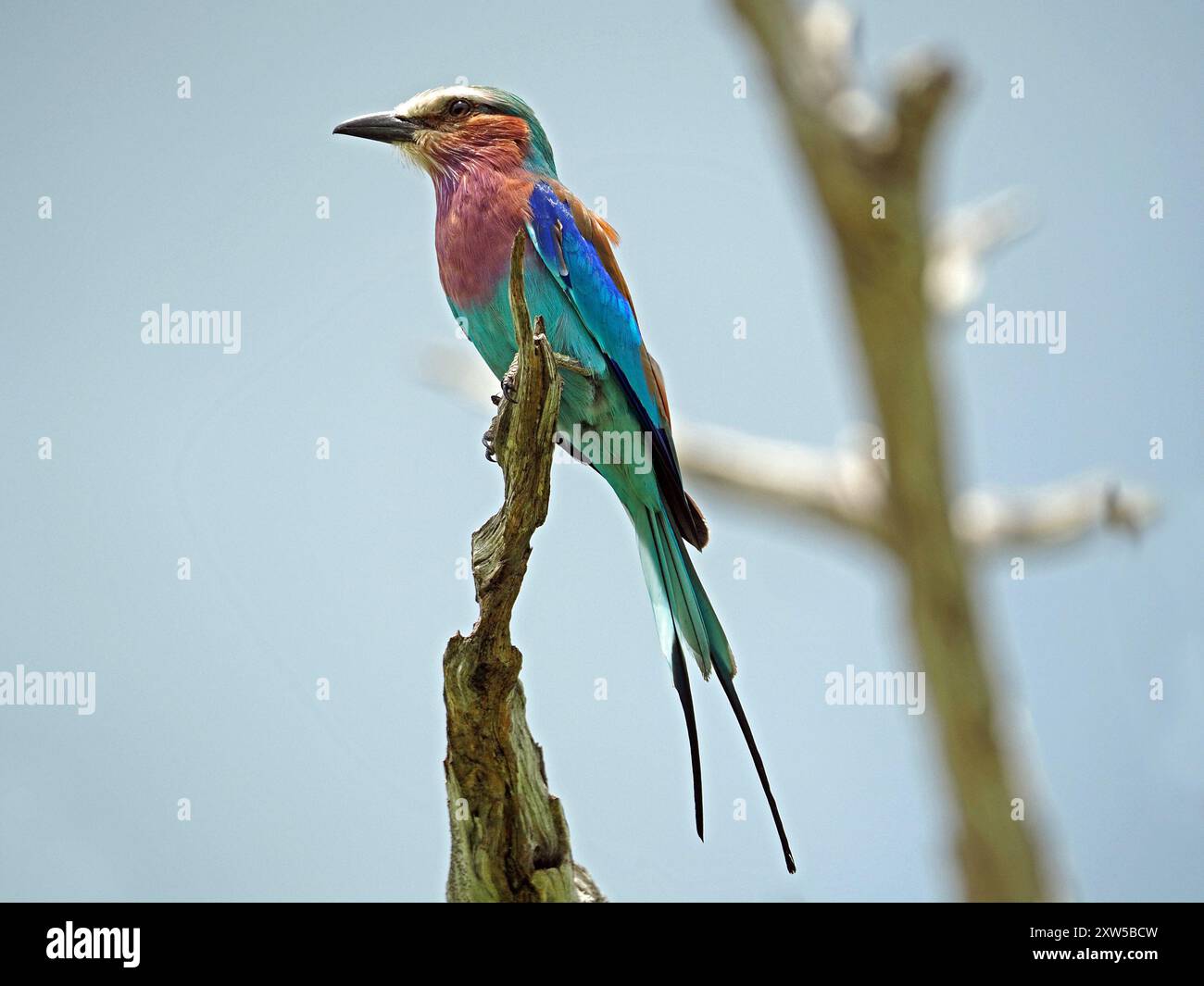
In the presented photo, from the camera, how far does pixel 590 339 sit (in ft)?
12.2

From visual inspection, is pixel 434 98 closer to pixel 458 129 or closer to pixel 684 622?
pixel 458 129

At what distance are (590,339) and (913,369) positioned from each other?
87.4 inches

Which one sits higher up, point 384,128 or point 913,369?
point 384,128

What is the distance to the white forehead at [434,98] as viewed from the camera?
405cm

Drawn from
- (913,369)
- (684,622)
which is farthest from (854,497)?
(913,369)

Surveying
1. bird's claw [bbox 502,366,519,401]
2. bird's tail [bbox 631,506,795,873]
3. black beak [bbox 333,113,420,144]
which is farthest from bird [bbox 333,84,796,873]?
bird's claw [bbox 502,366,519,401]

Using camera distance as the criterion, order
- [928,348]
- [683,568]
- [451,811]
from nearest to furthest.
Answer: [928,348] < [451,811] < [683,568]

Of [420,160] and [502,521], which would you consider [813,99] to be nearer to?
[502,521]

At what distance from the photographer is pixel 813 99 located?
5.55 ft

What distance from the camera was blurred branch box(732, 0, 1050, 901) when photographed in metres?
1.58

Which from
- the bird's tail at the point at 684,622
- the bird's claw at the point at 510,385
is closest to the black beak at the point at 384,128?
the bird's claw at the point at 510,385

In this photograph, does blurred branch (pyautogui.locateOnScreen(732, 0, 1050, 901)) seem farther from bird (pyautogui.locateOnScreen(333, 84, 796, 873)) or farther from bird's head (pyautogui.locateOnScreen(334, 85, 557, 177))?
bird's head (pyautogui.locateOnScreen(334, 85, 557, 177))

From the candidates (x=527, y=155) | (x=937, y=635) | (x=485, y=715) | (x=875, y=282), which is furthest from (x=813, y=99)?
(x=527, y=155)

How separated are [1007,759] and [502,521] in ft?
5.23
